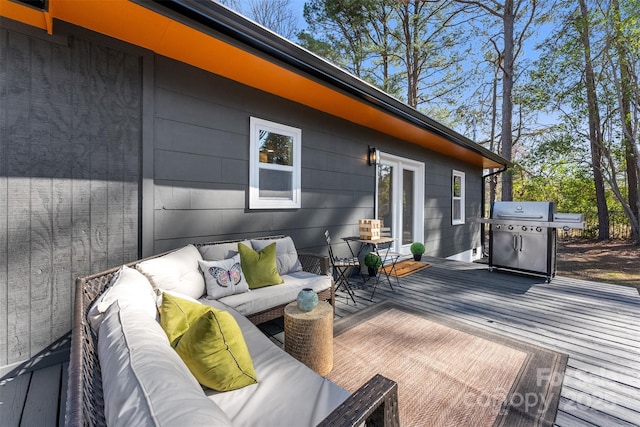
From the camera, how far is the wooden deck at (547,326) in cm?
171

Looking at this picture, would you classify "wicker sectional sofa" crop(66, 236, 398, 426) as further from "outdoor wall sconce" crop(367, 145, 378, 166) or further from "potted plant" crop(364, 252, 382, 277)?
"outdoor wall sconce" crop(367, 145, 378, 166)

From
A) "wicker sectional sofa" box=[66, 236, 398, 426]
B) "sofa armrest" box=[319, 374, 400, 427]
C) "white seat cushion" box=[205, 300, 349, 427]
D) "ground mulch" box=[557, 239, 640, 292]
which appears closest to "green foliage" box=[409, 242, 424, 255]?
"ground mulch" box=[557, 239, 640, 292]

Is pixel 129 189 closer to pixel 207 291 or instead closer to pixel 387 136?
pixel 207 291

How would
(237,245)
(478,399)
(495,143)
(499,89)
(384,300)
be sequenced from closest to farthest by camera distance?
(478,399) → (237,245) → (384,300) → (499,89) → (495,143)

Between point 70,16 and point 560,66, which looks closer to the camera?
point 70,16

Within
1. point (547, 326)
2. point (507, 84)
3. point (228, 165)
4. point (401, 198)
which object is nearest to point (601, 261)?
point (507, 84)

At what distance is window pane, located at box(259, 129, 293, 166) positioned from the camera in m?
3.52

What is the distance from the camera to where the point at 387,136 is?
537 centimetres

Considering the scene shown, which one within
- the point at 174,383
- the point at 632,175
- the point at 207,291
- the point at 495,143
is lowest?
the point at 207,291

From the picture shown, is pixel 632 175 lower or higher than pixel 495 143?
lower

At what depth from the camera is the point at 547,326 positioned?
111 inches

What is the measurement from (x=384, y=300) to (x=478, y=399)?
5.60 ft

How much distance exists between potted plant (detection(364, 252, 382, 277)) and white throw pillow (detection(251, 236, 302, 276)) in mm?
1477

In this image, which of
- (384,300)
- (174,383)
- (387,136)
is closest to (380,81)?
(387,136)
